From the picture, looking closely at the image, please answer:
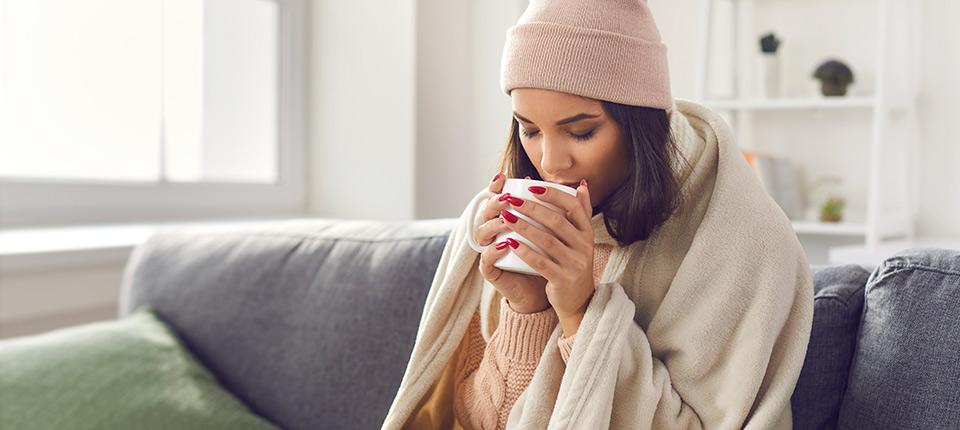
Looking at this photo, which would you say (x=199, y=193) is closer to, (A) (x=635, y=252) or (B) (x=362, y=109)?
(B) (x=362, y=109)

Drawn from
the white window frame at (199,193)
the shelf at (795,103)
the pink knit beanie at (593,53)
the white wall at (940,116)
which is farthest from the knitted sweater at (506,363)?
the white wall at (940,116)

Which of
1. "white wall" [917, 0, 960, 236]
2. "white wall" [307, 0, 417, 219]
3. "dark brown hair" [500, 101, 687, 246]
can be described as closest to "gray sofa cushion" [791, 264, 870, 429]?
"dark brown hair" [500, 101, 687, 246]

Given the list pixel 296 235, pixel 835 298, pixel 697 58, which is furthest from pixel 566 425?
pixel 697 58

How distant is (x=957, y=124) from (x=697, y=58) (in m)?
0.75

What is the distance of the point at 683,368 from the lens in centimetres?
92

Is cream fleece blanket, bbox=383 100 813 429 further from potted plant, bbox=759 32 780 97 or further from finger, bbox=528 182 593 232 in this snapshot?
potted plant, bbox=759 32 780 97

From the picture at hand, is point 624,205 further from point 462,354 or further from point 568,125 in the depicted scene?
point 462,354

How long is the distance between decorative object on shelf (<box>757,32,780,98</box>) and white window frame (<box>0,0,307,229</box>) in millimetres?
1370

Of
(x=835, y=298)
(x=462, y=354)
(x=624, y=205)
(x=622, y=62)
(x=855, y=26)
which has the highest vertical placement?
(x=855, y=26)

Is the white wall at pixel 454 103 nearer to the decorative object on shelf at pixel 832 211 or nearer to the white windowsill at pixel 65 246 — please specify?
the decorative object on shelf at pixel 832 211

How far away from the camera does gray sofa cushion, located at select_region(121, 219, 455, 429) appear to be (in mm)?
1354

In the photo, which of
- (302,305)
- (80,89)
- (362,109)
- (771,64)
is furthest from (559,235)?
(771,64)

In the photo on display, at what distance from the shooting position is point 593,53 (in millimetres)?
904

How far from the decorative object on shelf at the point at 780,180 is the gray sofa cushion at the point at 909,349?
151cm
